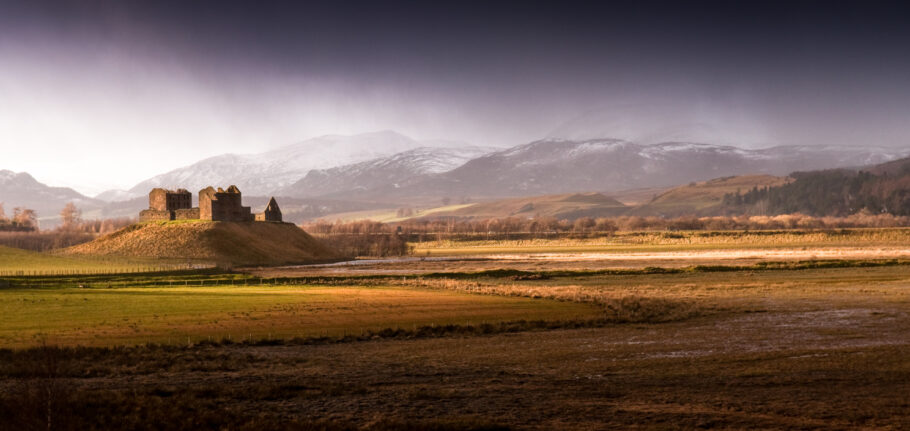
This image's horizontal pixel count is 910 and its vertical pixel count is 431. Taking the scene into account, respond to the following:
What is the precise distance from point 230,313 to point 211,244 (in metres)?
64.0

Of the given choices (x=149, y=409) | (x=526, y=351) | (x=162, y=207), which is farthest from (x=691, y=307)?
(x=162, y=207)

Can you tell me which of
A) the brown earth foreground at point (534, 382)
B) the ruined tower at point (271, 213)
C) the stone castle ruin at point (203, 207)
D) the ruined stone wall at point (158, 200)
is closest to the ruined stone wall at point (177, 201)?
the stone castle ruin at point (203, 207)

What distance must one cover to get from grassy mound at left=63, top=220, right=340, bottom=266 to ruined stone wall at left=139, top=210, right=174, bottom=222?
470cm

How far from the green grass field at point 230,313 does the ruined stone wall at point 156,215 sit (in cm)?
6682

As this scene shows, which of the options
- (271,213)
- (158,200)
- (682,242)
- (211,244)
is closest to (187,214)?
(158,200)

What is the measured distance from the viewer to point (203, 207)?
400 feet

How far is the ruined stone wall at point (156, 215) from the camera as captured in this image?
126 meters

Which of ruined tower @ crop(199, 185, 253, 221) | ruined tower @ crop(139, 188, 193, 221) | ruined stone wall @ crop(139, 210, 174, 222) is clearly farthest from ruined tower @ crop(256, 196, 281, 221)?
ruined stone wall @ crop(139, 210, 174, 222)

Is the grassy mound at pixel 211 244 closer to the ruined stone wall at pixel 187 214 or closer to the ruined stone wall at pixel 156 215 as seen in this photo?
the ruined stone wall at pixel 156 215

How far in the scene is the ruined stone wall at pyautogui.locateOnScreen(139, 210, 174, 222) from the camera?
126375mm

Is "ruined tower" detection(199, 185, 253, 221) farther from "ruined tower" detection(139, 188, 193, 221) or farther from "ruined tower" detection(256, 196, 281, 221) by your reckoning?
"ruined tower" detection(256, 196, 281, 221)

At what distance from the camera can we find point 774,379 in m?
25.6

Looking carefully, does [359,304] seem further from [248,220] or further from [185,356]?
[248,220]

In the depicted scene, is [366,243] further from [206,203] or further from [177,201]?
[206,203]
